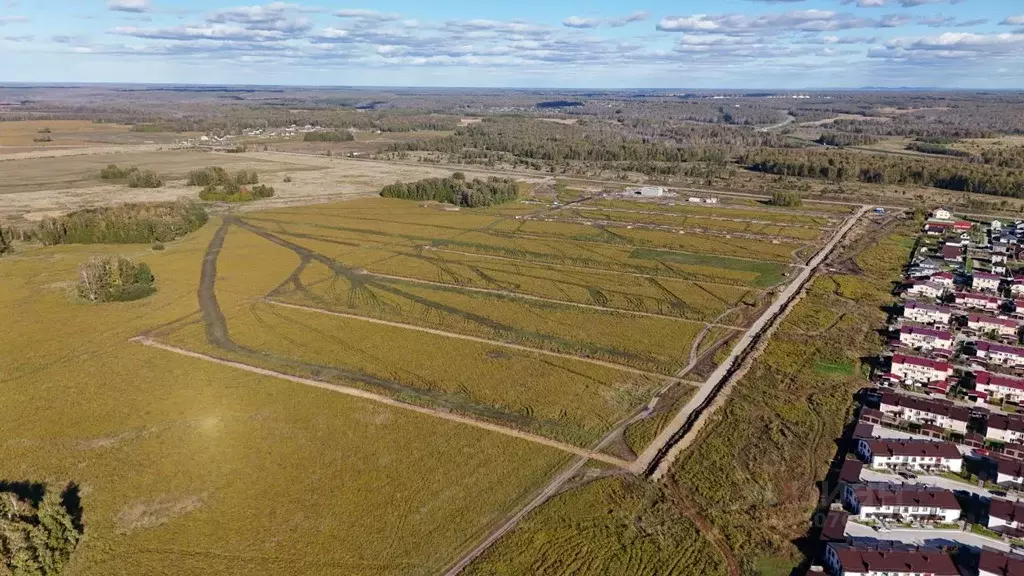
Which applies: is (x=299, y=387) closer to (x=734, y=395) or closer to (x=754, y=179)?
(x=734, y=395)

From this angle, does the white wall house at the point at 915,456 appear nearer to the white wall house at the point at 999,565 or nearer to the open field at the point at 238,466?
the white wall house at the point at 999,565

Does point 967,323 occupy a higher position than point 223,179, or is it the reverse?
point 223,179

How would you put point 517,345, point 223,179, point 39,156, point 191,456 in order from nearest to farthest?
point 191,456, point 517,345, point 223,179, point 39,156

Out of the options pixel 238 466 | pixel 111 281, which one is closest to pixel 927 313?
pixel 238 466

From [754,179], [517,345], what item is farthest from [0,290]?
[754,179]

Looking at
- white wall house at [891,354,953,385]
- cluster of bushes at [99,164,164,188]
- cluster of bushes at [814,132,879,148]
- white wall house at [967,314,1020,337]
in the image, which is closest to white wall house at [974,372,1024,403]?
white wall house at [891,354,953,385]

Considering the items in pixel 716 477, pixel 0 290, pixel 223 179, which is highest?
pixel 223 179

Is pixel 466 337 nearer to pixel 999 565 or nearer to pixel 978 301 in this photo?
pixel 999 565

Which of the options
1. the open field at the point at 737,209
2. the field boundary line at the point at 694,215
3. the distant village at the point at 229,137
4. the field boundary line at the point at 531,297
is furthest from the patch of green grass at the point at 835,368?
the distant village at the point at 229,137
